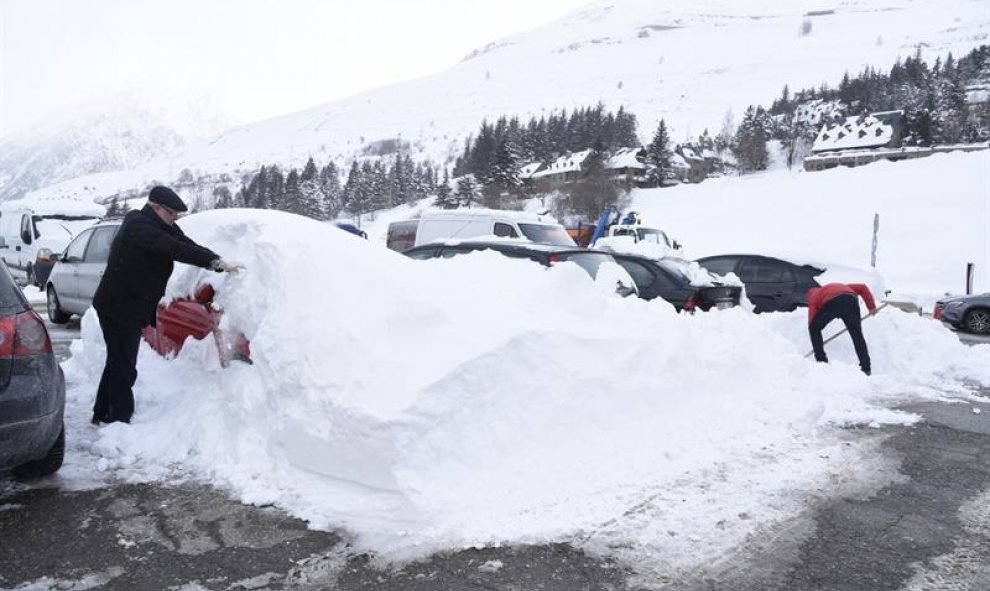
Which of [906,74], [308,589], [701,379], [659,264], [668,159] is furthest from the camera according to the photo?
[906,74]

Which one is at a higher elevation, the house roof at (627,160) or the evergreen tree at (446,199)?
the house roof at (627,160)

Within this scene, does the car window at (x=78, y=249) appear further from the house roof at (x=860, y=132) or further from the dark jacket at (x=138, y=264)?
the house roof at (x=860, y=132)

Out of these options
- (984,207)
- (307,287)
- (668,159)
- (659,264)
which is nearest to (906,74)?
(668,159)

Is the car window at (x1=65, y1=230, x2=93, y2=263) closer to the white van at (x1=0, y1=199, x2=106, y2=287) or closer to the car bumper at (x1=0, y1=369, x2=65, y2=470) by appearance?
the car bumper at (x1=0, y1=369, x2=65, y2=470)

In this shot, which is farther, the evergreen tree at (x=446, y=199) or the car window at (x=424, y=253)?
the evergreen tree at (x=446, y=199)

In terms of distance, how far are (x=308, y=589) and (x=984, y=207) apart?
1954 inches

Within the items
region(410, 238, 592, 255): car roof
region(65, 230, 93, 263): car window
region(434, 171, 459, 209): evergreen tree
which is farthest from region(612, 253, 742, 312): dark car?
region(434, 171, 459, 209): evergreen tree

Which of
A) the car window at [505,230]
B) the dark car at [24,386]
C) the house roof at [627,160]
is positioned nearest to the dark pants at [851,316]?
the car window at [505,230]

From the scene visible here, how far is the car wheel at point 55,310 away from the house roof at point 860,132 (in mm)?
91789

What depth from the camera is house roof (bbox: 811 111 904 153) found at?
8231cm

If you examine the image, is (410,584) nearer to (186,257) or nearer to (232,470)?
(232,470)

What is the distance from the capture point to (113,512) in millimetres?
3502

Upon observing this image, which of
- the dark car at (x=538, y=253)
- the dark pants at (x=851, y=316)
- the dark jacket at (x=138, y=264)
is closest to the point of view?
the dark jacket at (x=138, y=264)

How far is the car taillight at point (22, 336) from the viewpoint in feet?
11.2
